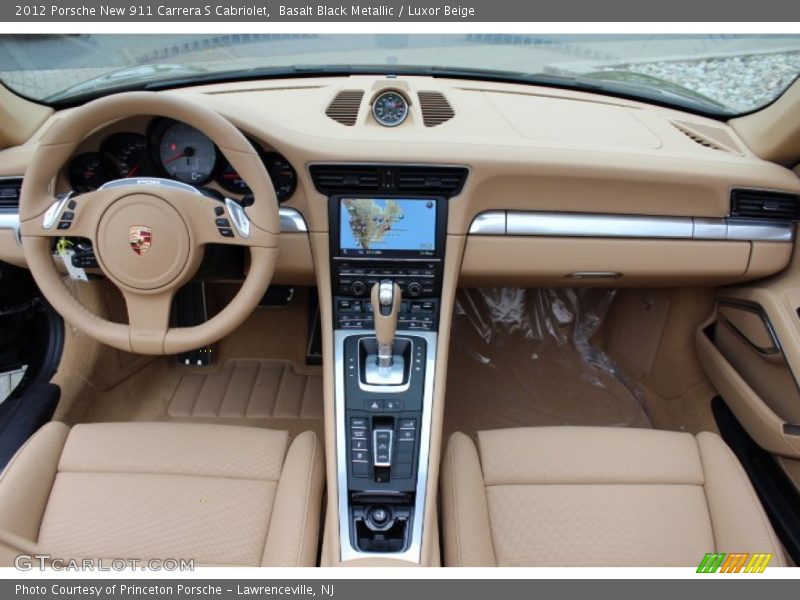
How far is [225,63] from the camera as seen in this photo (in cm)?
190

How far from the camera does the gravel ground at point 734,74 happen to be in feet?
5.65

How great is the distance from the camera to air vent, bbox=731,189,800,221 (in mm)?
1642

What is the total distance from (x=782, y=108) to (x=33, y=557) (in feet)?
7.30

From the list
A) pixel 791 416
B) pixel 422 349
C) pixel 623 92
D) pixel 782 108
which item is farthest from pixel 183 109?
pixel 791 416

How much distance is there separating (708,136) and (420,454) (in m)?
1.31

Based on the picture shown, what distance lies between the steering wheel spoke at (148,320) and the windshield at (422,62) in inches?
35.1

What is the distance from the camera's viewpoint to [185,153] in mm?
1500

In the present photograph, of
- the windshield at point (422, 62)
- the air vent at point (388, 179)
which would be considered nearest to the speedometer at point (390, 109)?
the air vent at point (388, 179)

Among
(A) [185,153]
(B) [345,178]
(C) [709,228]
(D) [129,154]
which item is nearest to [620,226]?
(C) [709,228]

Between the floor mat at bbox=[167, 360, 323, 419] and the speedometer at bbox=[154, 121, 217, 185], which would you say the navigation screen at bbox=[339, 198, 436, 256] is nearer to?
the speedometer at bbox=[154, 121, 217, 185]

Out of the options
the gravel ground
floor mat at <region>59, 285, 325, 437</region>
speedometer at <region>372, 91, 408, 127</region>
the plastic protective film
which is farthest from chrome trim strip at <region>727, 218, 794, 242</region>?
floor mat at <region>59, 285, 325, 437</region>

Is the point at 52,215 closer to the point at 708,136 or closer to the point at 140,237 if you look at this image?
the point at 140,237

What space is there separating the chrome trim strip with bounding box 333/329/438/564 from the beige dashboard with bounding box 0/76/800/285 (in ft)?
0.82

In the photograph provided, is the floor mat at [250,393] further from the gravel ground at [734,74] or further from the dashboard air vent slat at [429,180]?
the gravel ground at [734,74]
